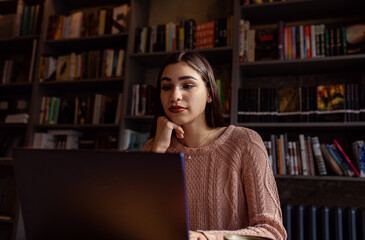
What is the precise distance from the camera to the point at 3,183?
275cm

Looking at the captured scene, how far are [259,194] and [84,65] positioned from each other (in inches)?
80.6

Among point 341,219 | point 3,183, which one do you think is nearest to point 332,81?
point 341,219

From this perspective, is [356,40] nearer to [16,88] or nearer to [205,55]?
[205,55]

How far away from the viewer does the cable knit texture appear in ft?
3.49

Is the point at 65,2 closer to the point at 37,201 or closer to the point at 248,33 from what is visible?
the point at 248,33

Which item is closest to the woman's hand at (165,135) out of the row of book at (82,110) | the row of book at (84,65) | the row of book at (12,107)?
the row of book at (82,110)

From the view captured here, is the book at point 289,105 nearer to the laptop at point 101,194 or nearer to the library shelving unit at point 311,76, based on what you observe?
the library shelving unit at point 311,76

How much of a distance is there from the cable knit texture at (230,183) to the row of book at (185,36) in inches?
46.3

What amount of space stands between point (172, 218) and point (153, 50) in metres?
2.05

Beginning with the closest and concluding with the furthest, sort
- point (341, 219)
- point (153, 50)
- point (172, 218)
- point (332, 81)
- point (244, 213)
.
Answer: point (172, 218) < point (244, 213) < point (341, 219) < point (332, 81) < point (153, 50)

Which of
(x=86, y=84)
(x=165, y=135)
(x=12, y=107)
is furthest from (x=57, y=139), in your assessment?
(x=165, y=135)

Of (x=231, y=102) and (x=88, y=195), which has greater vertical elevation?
(x=231, y=102)

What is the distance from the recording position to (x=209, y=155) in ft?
4.09

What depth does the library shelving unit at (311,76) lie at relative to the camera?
2045 millimetres
